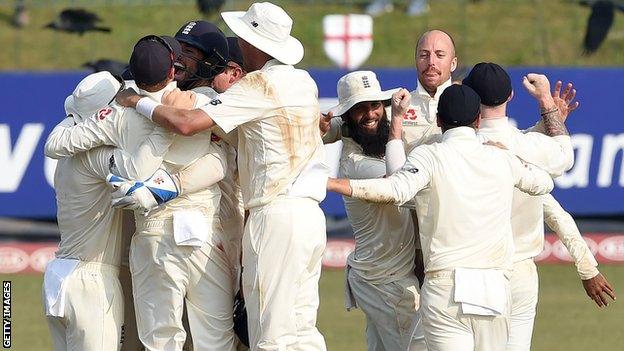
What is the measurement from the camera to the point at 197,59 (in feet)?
30.0

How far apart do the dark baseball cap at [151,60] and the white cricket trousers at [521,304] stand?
102 inches

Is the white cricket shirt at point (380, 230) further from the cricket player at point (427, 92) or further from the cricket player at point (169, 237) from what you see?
the cricket player at point (169, 237)

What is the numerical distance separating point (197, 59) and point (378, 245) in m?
1.72

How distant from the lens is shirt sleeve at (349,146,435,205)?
26.7 ft

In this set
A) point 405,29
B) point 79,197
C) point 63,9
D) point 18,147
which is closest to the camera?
point 79,197

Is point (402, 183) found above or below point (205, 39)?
below

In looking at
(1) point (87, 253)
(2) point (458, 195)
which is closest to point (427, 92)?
(2) point (458, 195)

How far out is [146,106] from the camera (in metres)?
8.30

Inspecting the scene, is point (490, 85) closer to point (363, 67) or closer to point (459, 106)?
point (459, 106)

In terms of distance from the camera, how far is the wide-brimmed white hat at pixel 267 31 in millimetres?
8453

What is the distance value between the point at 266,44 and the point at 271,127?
52cm

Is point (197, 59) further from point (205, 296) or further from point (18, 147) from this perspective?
point (18, 147)

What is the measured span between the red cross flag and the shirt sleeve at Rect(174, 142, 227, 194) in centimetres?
1199

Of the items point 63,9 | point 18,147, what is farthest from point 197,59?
point 63,9
